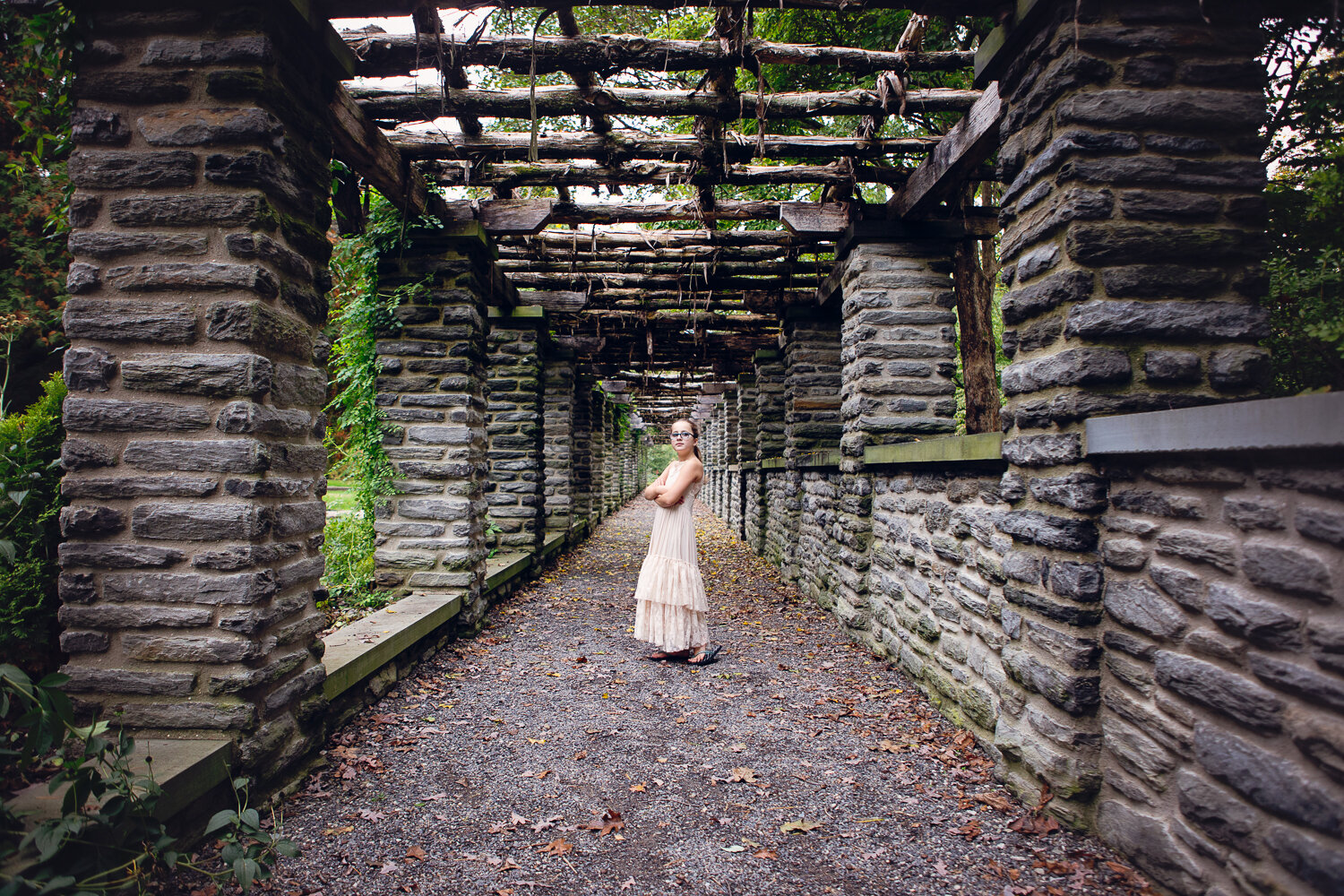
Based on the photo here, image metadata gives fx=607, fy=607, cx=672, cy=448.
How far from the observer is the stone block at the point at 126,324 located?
2525 mm

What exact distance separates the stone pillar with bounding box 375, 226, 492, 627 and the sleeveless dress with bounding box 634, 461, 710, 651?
1.62 metres

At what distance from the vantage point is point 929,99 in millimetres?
3990

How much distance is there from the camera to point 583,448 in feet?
42.0

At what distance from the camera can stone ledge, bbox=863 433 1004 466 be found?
3.10 metres

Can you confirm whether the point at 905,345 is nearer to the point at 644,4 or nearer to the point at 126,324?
the point at 644,4

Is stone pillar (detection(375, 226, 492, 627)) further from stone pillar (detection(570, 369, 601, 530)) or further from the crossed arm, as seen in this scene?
stone pillar (detection(570, 369, 601, 530))

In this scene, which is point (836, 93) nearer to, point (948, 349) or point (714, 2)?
point (714, 2)

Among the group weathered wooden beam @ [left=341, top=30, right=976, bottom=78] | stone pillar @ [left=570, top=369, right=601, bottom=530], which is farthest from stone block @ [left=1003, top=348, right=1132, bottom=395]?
stone pillar @ [left=570, top=369, right=601, bottom=530]

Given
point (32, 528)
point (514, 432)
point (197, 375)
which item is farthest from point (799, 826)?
point (514, 432)

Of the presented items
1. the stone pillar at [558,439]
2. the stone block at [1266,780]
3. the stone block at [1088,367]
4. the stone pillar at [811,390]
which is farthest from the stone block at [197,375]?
the stone pillar at [558,439]

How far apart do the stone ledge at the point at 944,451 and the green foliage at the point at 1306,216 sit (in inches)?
50.7

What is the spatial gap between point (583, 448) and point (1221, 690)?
454 inches

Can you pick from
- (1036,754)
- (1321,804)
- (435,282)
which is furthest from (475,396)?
(1321,804)

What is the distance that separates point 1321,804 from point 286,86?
14.6 ft
